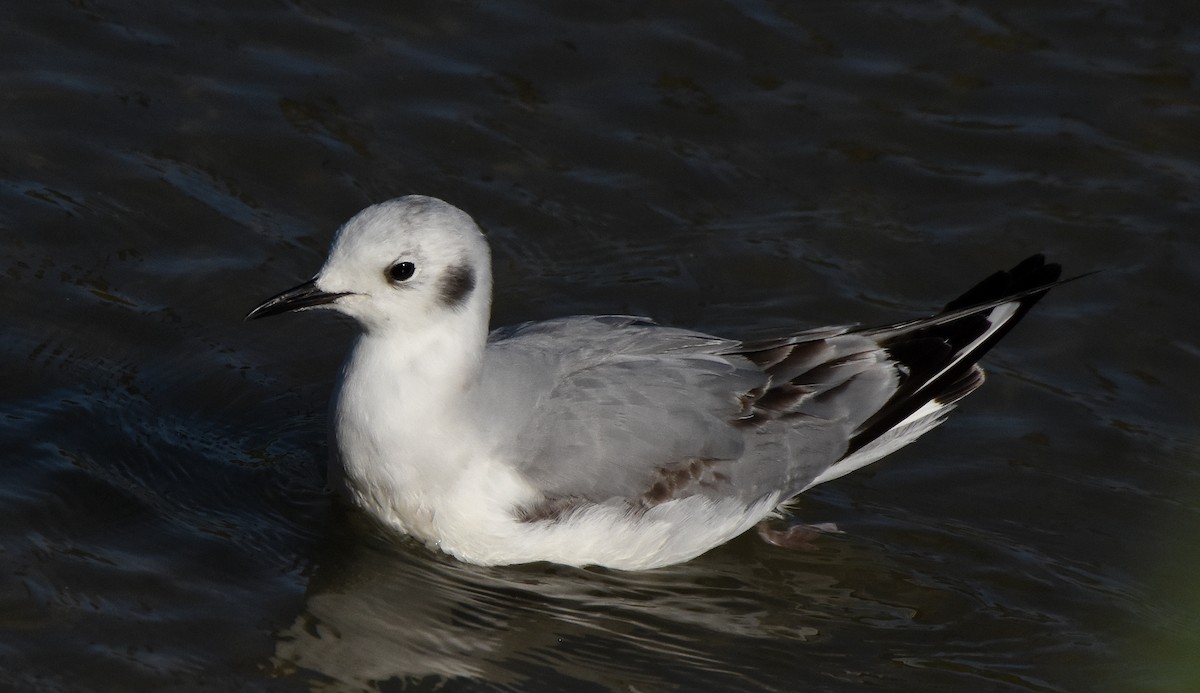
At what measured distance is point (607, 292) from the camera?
9523 millimetres

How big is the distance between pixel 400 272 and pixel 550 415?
0.94m

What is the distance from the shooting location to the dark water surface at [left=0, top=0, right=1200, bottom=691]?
22.9 feet

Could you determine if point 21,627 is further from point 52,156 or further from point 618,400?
point 52,156

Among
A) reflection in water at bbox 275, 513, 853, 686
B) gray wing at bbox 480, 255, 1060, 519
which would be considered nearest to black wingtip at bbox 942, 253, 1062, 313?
gray wing at bbox 480, 255, 1060, 519

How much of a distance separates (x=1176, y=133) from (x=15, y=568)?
312 inches

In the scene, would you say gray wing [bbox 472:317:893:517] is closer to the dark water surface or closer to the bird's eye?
the dark water surface

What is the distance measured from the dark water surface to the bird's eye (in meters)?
1.27

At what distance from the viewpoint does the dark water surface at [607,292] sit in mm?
6969

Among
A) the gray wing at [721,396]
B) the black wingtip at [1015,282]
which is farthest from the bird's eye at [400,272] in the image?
the black wingtip at [1015,282]

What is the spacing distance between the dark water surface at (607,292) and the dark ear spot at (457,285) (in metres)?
1.17

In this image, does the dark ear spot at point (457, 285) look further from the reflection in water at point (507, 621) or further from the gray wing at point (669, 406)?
the reflection in water at point (507, 621)

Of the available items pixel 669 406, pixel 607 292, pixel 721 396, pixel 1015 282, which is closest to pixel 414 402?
pixel 669 406

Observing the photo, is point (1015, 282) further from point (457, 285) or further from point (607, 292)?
point (457, 285)

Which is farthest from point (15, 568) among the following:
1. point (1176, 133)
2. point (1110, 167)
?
point (1176, 133)
